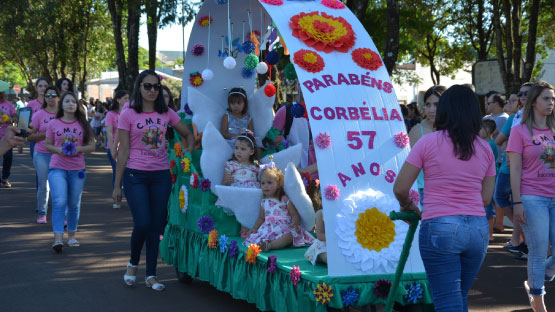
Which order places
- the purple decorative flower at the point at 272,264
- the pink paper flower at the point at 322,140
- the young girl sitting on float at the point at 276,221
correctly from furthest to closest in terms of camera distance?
1. the young girl sitting on float at the point at 276,221
2. the purple decorative flower at the point at 272,264
3. the pink paper flower at the point at 322,140

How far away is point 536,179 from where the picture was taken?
562 centimetres

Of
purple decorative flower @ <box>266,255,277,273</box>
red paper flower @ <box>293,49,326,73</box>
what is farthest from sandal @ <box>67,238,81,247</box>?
red paper flower @ <box>293,49,326,73</box>

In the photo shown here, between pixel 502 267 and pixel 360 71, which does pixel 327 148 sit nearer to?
pixel 360 71

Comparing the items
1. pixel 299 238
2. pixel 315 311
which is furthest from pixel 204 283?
pixel 315 311

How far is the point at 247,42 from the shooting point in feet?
26.4

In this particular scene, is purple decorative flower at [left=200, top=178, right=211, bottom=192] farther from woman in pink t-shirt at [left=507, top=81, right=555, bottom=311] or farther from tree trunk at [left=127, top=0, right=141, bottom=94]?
tree trunk at [left=127, top=0, right=141, bottom=94]

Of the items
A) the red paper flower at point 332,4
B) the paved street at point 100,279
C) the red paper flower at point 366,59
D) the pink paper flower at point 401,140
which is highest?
the red paper flower at point 332,4

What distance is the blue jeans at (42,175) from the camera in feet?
32.6

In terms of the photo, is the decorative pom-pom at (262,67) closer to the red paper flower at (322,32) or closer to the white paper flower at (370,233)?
the red paper flower at (322,32)

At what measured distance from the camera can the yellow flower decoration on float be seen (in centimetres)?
493

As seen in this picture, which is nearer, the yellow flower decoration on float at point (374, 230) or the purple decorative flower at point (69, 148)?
the yellow flower decoration on float at point (374, 230)

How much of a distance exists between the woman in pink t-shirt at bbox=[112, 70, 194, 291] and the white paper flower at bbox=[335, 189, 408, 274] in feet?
8.06

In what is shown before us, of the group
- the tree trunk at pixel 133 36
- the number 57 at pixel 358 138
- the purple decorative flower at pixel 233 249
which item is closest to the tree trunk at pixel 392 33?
the purple decorative flower at pixel 233 249

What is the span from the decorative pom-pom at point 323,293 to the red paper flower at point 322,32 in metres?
1.92
